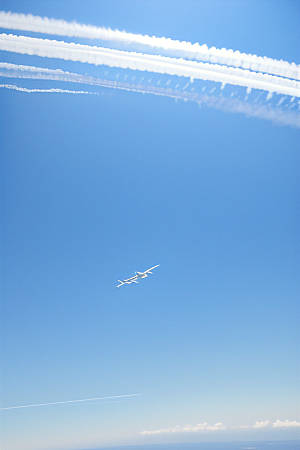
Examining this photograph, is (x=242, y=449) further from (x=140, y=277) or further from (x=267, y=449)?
(x=140, y=277)

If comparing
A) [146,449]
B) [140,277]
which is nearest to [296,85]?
[140,277]

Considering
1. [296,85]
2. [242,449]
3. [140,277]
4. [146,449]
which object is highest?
[296,85]

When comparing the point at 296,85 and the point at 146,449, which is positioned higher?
the point at 296,85

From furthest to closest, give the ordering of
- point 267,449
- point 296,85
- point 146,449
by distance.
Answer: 1. point 267,449
2. point 146,449
3. point 296,85

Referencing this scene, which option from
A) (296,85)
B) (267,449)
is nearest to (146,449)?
(267,449)

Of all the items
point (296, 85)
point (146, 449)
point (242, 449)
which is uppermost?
point (296, 85)

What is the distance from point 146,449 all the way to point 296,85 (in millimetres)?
79673

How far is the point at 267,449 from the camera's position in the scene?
4412 inches

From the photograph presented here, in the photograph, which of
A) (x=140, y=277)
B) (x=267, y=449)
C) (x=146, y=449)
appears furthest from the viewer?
(x=267, y=449)

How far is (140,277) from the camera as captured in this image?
100 feet

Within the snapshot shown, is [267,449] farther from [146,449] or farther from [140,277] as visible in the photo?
[140,277]

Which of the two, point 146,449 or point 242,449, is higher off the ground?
point 146,449

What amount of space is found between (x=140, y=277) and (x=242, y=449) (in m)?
118

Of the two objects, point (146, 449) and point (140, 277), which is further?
point (146, 449)
